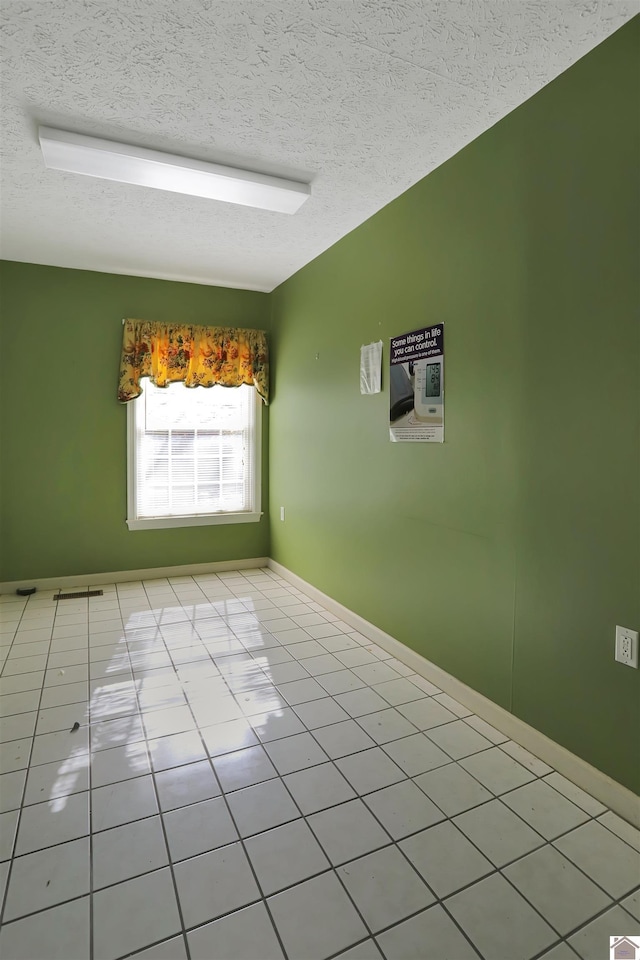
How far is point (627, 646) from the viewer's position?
1.76m

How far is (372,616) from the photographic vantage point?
3309 mm

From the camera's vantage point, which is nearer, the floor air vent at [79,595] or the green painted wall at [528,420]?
the green painted wall at [528,420]

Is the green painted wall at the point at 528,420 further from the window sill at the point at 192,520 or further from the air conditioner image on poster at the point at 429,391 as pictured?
the window sill at the point at 192,520

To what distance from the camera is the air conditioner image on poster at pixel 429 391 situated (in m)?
2.67

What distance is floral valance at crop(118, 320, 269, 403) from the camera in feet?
14.4

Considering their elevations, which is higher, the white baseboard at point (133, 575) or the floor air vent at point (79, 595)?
the white baseboard at point (133, 575)

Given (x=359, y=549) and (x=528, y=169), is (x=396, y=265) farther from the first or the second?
(x=359, y=549)

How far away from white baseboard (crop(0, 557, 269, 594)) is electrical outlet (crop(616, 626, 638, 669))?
3.66 m

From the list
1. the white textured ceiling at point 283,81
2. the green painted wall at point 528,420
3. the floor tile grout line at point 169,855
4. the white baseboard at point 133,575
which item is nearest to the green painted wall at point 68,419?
the white baseboard at point 133,575

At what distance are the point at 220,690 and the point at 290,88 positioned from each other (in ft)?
8.84

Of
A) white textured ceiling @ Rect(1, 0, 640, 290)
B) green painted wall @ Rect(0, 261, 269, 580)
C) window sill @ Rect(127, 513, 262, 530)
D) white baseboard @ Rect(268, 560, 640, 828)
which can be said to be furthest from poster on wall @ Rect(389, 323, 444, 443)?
green painted wall @ Rect(0, 261, 269, 580)

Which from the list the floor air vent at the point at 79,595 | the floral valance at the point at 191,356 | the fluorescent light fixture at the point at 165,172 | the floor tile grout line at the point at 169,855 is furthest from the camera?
the floral valance at the point at 191,356

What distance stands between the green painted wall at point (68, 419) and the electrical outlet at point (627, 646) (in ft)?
12.3

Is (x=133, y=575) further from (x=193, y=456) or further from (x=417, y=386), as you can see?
(x=417, y=386)
